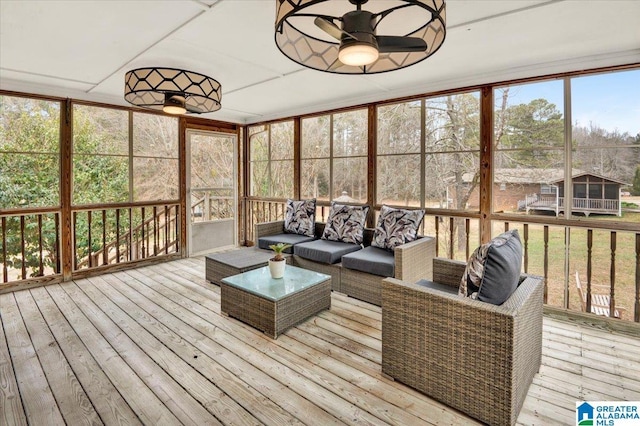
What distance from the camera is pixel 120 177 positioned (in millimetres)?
4922

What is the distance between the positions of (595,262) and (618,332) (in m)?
0.64

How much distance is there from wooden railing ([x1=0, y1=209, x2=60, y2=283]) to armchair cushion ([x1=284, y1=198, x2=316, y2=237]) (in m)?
2.99

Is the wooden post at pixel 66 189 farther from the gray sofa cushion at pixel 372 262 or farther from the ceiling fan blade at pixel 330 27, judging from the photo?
the ceiling fan blade at pixel 330 27

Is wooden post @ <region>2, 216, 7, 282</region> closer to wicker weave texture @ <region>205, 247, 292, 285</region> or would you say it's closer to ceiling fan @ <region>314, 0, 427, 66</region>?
wicker weave texture @ <region>205, 247, 292, 285</region>

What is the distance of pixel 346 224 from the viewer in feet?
13.8

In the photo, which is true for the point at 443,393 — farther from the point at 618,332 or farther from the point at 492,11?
the point at 492,11

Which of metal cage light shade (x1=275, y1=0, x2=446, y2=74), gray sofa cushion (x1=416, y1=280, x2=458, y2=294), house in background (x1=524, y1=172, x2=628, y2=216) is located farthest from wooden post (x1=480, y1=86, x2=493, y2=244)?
metal cage light shade (x1=275, y1=0, x2=446, y2=74)

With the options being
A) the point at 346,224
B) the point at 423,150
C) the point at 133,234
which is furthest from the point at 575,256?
the point at 133,234

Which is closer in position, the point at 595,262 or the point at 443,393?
the point at 443,393

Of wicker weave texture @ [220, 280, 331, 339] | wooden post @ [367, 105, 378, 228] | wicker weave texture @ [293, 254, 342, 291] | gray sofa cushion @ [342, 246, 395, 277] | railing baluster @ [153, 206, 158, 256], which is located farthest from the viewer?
railing baluster @ [153, 206, 158, 256]

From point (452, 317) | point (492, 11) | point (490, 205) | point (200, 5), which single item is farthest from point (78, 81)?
point (490, 205)

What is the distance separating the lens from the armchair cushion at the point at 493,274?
5.84 ft

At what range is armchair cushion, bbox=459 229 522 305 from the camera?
5.84 feet

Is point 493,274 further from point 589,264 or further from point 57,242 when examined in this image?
point 57,242
